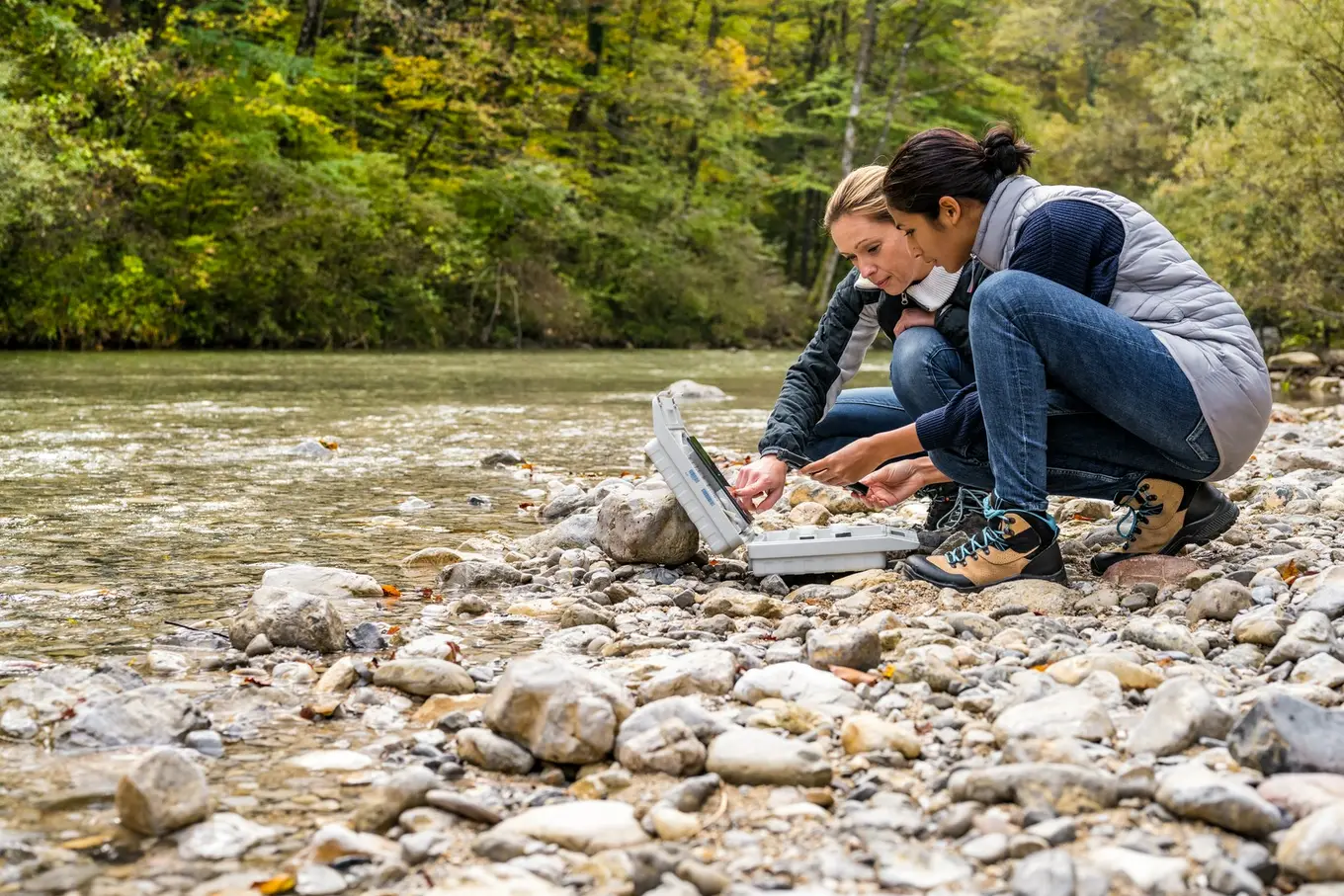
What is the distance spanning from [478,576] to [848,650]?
49.5 inches

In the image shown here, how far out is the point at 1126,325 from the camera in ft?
8.95

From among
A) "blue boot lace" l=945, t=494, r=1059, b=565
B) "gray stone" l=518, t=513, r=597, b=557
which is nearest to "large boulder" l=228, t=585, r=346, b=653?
"gray stone" l=518, t=513, r=597, b=557

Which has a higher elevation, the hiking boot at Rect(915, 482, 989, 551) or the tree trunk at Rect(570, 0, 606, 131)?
the tree trunk at Rect(570, 0, 606, 131)

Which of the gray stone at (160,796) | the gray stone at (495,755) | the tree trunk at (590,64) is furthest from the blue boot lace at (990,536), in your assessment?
the tree trunk at (590,64)

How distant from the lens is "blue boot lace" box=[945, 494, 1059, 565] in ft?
9.39

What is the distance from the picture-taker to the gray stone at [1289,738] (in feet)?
5.34

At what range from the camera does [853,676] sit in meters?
2.19

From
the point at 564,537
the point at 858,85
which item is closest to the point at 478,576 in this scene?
the point at 564,537

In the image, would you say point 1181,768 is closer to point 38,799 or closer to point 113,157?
point 38,799

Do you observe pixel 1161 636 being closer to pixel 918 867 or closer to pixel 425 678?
Answer: pixel 918 867

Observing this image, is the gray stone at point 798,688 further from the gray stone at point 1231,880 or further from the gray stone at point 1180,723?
the gray stone at point 1231,880

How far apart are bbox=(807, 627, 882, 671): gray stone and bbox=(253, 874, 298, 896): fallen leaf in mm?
1112

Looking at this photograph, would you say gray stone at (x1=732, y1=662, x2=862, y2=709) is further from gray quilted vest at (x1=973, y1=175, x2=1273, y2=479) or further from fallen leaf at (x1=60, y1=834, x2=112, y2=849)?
gray quilted vest at (x1=973, y1=175, x2=1273, y2=479)

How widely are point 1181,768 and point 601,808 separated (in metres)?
0.78
